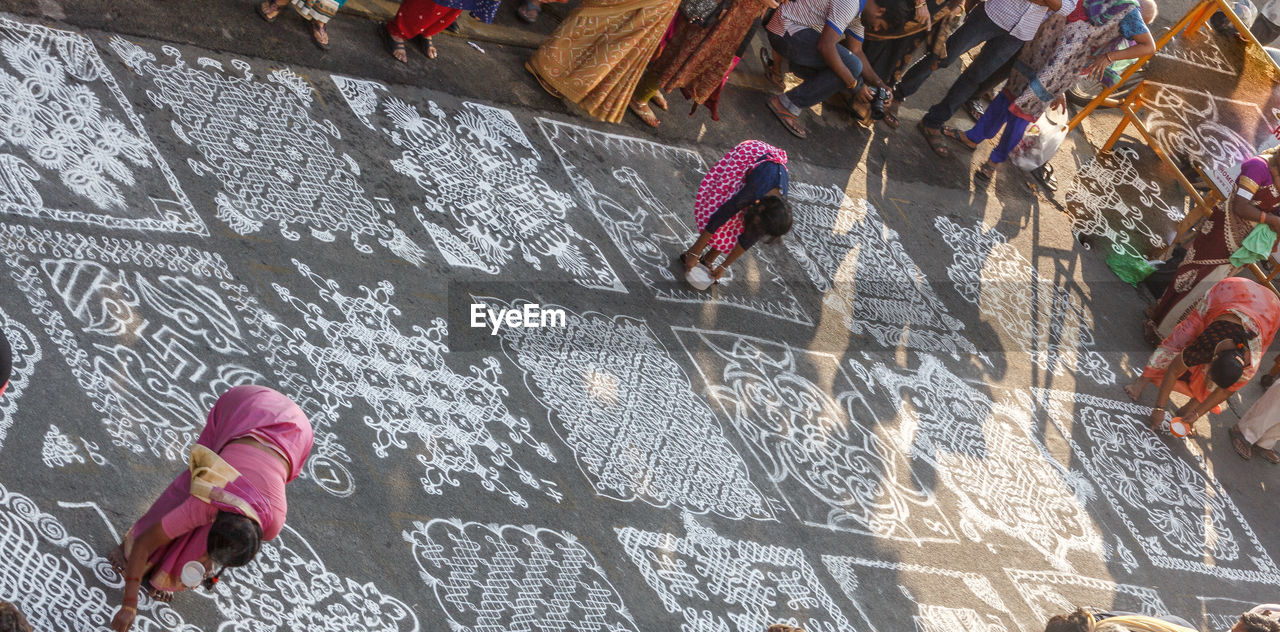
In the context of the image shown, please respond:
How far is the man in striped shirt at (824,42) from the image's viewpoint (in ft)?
23.4

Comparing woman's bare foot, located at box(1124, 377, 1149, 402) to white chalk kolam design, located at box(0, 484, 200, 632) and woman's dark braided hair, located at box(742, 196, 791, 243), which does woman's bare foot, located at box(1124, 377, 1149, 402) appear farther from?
white chalk kolam design, located at box(0, 484, 200, 632)

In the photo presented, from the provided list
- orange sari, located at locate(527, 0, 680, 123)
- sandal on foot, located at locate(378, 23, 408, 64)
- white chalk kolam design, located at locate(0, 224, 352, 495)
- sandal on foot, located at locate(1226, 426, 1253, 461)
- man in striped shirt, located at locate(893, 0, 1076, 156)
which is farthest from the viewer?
man in striped shirt, located at locate(893, 0, 1076, 156)

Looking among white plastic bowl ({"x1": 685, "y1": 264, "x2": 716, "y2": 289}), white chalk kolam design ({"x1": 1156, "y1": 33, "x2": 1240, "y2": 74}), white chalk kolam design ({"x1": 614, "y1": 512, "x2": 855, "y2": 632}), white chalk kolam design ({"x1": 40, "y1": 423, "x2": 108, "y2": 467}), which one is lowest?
white chalk kolam design ({"x1": 40, "y1": 423, "x2": 108, "y2": 467})

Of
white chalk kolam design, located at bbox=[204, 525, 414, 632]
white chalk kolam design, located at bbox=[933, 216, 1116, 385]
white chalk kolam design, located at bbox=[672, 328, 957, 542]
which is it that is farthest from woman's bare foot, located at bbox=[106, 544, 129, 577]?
white chalk kolam design, located at bbox=[933, 216, 1116, 385]

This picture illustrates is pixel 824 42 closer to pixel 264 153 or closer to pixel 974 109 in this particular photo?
pixel 974 109

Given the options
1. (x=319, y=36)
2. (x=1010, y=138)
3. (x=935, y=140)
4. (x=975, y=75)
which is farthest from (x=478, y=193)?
(x=1010, y=138)

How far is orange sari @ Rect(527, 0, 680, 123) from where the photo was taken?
643 cm

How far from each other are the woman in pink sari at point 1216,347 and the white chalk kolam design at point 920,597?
2.15 metres

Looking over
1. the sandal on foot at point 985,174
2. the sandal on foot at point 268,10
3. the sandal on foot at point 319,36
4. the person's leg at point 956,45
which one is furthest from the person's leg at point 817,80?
the sandal on foot at point 268,10

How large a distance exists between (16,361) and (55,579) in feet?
2.88

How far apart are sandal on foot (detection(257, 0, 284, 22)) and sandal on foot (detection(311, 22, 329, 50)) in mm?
193

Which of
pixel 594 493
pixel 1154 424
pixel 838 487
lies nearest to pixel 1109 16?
pixel 1154 424

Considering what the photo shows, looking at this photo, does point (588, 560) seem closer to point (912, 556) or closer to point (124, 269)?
point (912, 556)

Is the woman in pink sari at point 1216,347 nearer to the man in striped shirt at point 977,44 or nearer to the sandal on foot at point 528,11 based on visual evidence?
the man in striped shirt at point 977,44
